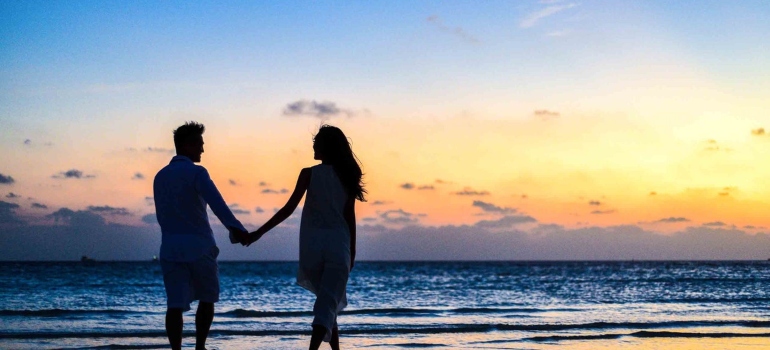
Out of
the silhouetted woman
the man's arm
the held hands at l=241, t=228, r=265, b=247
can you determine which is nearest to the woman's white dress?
the silhouetted woman

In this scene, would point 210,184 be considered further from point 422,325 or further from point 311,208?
point 422,325

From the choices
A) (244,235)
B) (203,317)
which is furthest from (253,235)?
(203,317)

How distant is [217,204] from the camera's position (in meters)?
5.07

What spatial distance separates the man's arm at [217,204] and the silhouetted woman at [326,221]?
15 cm

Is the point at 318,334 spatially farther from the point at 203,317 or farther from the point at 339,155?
the point at 339,155

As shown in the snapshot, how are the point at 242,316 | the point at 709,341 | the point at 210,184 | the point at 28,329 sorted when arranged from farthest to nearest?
1. the point at 242,316
2. the point at 28,329
3. the point at 709,341
4. the point at 210,184

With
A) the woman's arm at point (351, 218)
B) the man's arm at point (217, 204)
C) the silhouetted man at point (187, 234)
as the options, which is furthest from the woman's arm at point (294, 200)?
the woman's arm at point (351, 218)

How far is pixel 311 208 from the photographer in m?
5.29

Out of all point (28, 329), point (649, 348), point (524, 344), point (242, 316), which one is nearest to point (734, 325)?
point (649, 348)

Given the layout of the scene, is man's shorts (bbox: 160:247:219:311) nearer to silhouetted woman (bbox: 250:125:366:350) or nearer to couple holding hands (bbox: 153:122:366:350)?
couple holding hands (bbox: 153:122:366:350)

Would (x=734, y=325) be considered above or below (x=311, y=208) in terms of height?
below

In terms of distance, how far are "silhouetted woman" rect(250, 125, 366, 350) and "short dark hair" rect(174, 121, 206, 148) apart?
828 mm

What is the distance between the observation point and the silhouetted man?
5070 millimetres

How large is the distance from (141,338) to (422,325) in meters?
4.63
